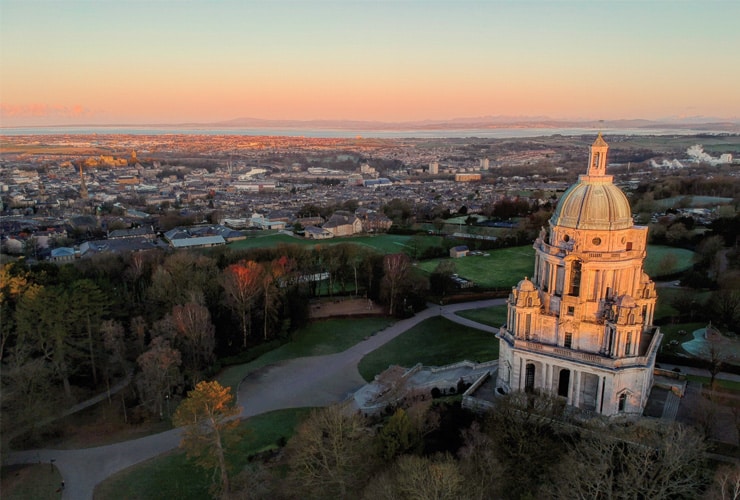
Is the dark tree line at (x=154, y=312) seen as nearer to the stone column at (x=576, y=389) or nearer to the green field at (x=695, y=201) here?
the stone column at (x=576, y=389)

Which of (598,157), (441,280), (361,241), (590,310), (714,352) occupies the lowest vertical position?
(361,241)

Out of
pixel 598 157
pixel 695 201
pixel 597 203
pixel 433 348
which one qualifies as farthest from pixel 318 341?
pixel 695 201

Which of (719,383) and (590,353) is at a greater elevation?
(590,353)

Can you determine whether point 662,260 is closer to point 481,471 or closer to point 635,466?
point 635,466

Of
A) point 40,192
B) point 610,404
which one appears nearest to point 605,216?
point 610,404

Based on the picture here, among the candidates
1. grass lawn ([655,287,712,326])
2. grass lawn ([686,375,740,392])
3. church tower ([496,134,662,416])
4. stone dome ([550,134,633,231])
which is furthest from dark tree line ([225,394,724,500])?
grass lawn ([655,287,712,326])

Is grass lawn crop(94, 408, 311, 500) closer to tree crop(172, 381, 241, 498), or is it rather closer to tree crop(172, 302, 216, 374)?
tree crop(172, 381, 241, 498)

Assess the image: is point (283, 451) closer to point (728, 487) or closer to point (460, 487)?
point (460, 487)
